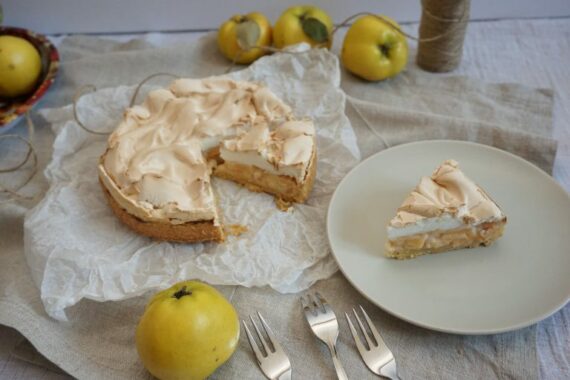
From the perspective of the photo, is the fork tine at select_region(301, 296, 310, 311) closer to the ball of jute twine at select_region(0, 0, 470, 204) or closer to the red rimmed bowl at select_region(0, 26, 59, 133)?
the ball of jute twine at select_region(0, 0, 470, 204)

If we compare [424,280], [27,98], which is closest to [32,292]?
[27,98]

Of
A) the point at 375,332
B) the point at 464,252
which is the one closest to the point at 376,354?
the point at 375,332

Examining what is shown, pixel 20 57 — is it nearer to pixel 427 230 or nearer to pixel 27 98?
pixel 27 98

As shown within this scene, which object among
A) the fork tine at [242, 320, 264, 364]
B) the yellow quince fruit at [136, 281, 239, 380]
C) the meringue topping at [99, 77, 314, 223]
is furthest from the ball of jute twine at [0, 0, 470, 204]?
the fork tine at [242, 320, 264, 364]

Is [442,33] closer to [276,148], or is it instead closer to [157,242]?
[276,148]

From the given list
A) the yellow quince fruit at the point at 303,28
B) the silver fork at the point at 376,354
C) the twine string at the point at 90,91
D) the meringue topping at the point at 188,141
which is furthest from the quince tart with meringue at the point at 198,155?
the silver fork at the point at 376,354

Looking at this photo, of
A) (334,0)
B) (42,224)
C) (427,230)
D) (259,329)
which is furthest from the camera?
(334,0)
